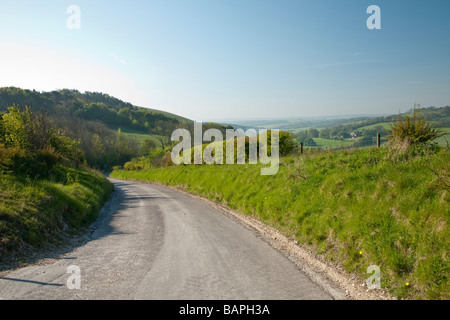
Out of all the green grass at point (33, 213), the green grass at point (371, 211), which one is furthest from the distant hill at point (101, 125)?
the green grass at point (33, 213)

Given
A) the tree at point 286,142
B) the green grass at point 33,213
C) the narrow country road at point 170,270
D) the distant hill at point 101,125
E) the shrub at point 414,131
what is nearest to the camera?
the narrow country road at point 170,270

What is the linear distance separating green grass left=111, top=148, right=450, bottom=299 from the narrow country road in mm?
1219

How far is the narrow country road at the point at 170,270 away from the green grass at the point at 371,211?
4.00ft

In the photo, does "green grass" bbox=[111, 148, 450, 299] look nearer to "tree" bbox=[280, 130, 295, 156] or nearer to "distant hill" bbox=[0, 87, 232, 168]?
"tree" bbox=[280, 130, 295, 156]

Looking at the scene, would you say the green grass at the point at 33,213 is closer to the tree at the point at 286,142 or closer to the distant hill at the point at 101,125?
the tree at the point at 286,142

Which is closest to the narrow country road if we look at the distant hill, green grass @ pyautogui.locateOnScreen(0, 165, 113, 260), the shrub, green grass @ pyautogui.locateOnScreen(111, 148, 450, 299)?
green grass @ pyautogui.locateOnScreen(0, 165, 113, 260)

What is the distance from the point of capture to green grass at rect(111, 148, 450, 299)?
16.0 feet

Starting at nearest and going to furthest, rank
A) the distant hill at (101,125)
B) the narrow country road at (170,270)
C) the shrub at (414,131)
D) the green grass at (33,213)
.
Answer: the narrow country road at (170,270)
the green grass at (33,213)
the shrub at (414,131)
the distant hill at (101,125)

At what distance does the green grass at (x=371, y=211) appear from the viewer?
4.88 m

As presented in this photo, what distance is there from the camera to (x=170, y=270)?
A: 5.92 metres

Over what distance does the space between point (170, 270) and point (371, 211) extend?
4803mm

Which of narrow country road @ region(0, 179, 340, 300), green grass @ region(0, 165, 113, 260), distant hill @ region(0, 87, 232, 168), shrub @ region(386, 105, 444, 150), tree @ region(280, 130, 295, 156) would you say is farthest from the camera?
distant hill @ region(0, 87, 232, 168)

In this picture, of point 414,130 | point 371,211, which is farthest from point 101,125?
point 371,211
